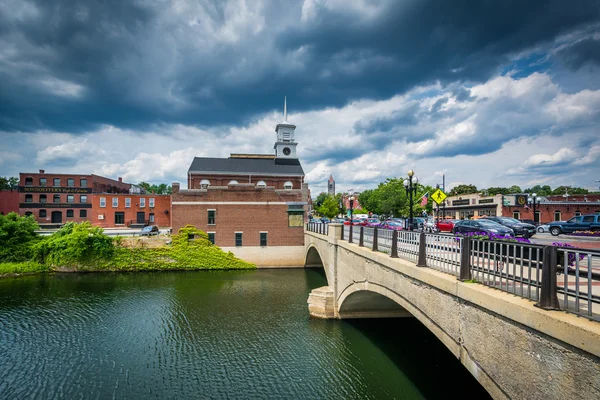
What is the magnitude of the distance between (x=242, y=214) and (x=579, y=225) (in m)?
27.4

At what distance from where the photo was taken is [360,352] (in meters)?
12.4

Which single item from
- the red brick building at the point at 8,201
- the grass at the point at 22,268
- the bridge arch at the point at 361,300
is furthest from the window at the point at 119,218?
the bridge arch at the point at 361,300

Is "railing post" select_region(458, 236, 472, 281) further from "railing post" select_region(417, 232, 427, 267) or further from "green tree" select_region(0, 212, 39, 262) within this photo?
"green tree" select_region(0, 212, 39, 262)

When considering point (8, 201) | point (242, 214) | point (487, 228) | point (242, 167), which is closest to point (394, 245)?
point (487, 228)

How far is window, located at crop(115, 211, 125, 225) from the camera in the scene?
44.4 m

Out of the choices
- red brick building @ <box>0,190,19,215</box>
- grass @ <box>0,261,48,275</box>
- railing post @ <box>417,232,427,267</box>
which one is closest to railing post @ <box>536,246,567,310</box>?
railing post @ <box>417,232,427,267</box>

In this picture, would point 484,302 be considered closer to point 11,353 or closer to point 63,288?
point 11,353

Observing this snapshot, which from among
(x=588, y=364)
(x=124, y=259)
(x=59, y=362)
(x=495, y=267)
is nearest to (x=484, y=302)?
(x=495, y=267)

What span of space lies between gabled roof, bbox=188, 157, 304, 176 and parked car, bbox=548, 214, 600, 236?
3122 centimetres

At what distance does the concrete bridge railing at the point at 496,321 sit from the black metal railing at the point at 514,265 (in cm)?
3

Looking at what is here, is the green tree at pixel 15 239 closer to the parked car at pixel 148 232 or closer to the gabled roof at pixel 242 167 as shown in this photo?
the parked car at pixel 148 232

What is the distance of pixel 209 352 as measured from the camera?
1274 cm

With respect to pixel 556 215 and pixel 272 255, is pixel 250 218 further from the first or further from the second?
pixel 556 215

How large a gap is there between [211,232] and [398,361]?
2369 centimetres
